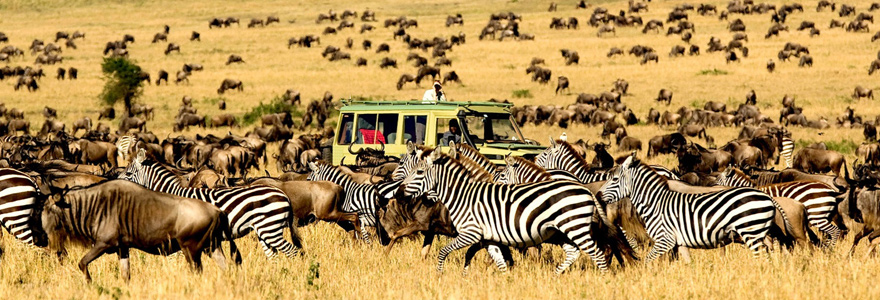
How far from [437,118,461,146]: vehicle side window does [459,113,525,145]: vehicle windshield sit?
0.27 meters

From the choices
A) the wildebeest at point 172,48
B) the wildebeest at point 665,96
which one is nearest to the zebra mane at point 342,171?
the wildebeest at point 665,96

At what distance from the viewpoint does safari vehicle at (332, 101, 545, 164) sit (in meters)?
16.2

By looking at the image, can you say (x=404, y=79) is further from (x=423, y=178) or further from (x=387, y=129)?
(x=423, y=178)

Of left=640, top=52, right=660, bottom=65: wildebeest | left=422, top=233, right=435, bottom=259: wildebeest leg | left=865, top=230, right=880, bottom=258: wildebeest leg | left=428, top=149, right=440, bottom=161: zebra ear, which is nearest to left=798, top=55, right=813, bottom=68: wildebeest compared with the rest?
left=640, top=52, right=660, bottom=65: wildebeest

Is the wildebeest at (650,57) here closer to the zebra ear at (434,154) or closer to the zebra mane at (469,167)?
the zebra mane at (469,167)

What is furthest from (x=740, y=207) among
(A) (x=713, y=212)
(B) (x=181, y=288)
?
(B) (x=181, y=288)

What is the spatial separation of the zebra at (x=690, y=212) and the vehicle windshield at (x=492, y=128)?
18.4ft

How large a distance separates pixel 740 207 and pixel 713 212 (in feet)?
0.86

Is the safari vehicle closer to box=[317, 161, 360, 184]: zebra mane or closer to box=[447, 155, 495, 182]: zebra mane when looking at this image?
box=[317, 161, 360, 184]: zebra mane

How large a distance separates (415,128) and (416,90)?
3571 centimetres

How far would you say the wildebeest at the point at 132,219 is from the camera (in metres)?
9.20

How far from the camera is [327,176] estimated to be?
1440 centimetres

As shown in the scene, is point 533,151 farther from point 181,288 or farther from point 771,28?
point 771,28

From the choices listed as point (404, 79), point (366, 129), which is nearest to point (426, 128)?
point (366, 129)
